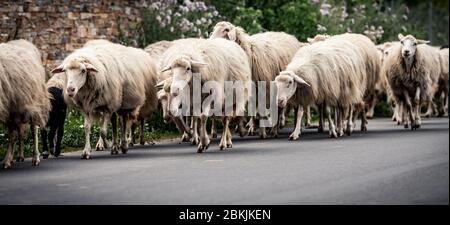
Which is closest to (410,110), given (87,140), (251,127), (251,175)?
(251,127)

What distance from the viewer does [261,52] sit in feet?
70.7

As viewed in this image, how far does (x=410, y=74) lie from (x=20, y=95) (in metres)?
9.75

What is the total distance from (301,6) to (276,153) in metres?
13.0

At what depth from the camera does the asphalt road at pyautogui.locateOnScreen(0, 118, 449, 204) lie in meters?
12.0

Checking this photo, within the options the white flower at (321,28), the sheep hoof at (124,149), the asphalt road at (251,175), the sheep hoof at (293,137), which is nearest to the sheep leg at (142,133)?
the asphalt road at (251,175)

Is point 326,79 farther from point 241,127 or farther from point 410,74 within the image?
point 410,74

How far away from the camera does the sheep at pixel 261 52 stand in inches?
841

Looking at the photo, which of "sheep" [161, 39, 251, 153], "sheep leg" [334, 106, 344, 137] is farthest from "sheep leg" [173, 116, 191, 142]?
"sheep leg" [334, 106, 344, 137]

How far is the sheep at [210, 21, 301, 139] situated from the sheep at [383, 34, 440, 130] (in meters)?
2.32

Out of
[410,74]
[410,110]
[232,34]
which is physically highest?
[232,34]

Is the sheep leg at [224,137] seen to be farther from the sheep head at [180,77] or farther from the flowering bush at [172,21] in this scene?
the flowering bush at [172,21]

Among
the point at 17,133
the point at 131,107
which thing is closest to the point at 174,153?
the point at 131,107

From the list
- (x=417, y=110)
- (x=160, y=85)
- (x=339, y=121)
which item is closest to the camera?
(x=160, y=85)

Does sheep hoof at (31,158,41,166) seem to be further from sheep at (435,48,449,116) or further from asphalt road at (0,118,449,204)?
sheep at (435,48,449,116)
